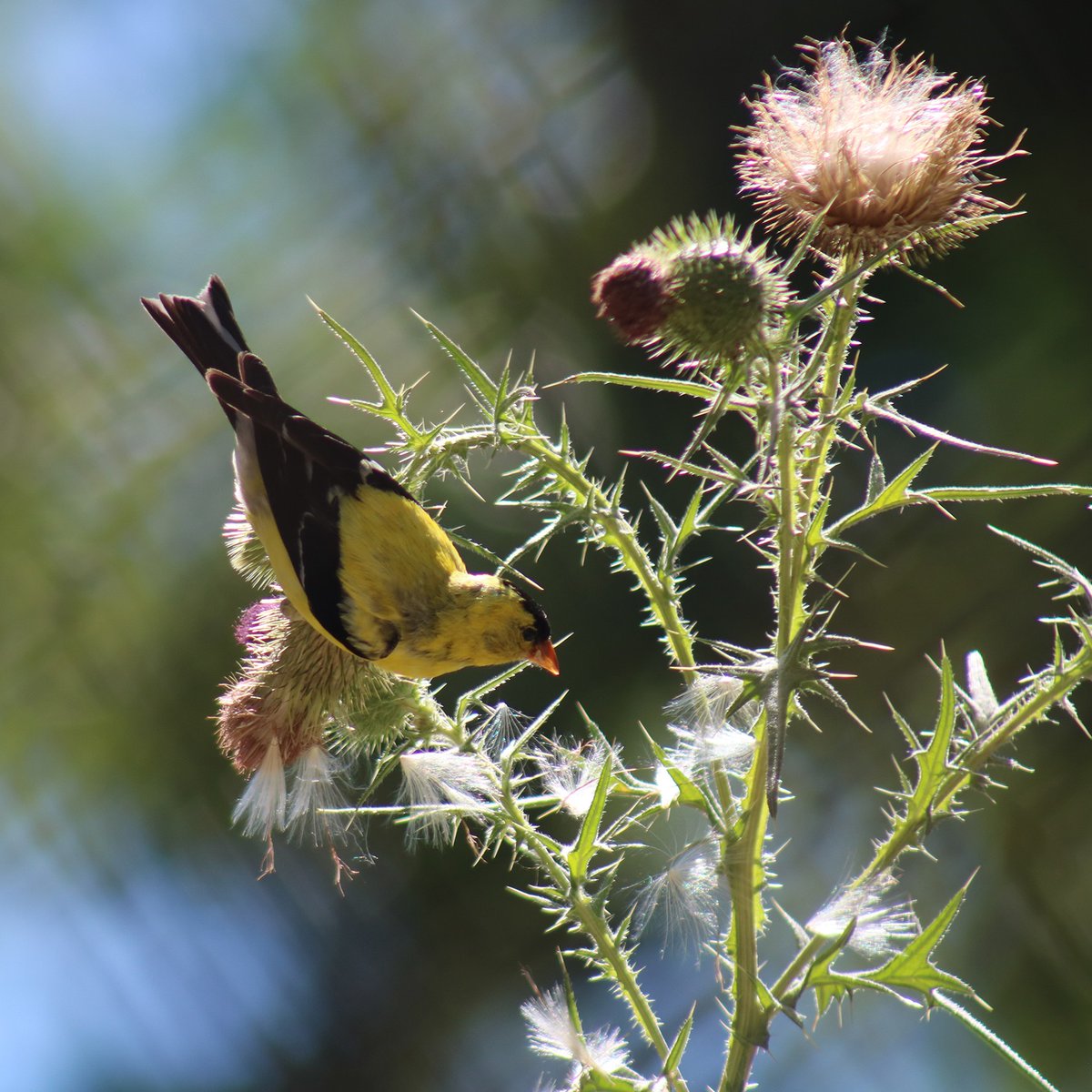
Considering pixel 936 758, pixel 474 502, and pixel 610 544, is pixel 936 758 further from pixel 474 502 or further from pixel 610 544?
pixel 474 502

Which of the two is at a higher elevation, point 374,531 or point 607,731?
point 374,531

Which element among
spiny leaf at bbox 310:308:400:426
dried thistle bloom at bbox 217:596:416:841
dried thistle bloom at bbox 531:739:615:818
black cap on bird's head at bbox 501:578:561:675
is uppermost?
spiny leaf at bbox 310:308:400:426

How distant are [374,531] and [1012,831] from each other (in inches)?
44.2

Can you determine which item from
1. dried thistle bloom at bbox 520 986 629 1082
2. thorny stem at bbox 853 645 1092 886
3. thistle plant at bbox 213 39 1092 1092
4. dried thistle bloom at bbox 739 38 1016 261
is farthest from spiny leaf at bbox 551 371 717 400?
dried thistle bloom at bbox 520 986 629 1082

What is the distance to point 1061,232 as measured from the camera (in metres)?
1.52

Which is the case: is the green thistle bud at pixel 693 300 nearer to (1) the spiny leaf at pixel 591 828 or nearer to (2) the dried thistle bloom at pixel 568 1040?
(1) the spiny leaf at pixel 591 828

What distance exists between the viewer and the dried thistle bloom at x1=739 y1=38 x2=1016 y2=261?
0.54 m

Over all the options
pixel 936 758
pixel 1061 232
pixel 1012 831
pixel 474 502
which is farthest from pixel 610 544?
pixel 1061 232

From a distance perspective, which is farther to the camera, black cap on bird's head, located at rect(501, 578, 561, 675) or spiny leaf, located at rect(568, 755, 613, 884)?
black cap on bird's head, located at rect(501, 578, 561, 675)

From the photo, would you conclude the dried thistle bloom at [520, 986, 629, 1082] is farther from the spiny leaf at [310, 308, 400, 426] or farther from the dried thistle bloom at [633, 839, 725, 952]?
the spiny leaf at [310, 308, 400, 426]

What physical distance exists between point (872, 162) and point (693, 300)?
5.6 inches

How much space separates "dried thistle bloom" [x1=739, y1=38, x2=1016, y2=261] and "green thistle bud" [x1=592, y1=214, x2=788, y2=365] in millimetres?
54

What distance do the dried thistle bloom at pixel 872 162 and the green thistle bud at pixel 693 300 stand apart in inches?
2.1

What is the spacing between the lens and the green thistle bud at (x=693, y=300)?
19.3 inches
